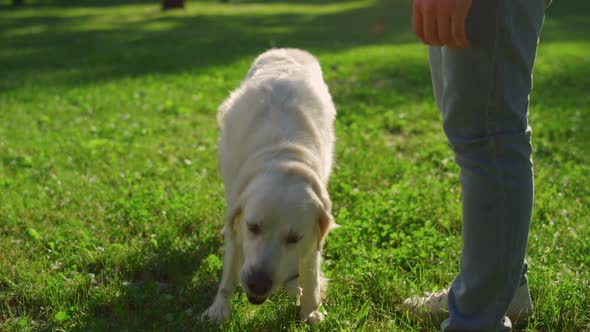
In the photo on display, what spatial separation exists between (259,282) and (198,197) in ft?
5.94

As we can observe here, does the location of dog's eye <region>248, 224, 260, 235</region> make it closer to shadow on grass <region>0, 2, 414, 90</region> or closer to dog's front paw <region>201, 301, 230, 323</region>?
dog's front paw <region>201, 301, 230, 323</region>

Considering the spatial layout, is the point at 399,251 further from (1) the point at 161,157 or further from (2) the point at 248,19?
(2) the point at 248,19

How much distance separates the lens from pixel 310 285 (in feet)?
10.4

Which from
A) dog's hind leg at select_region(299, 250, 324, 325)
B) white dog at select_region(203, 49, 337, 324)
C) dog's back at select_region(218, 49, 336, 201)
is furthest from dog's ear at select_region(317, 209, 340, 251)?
dog's back at select_region(218, 49, 336, 201)

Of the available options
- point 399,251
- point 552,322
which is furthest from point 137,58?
point 552,322

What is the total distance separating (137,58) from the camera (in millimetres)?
11211

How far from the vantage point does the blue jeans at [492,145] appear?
2.12 m

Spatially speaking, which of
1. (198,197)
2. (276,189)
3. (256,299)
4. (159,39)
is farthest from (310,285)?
(159,39)

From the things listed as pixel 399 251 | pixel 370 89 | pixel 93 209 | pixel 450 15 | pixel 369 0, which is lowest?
pixel 369 0

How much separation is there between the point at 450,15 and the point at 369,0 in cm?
2644

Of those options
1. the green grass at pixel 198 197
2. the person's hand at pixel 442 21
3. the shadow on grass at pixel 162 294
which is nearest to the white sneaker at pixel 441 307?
the green grass at pixel 198 197

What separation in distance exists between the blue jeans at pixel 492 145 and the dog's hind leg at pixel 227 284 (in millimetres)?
1213

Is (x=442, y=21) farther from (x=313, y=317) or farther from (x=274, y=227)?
(x=313, y=317)

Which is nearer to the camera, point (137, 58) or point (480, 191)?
point (480, 191)
